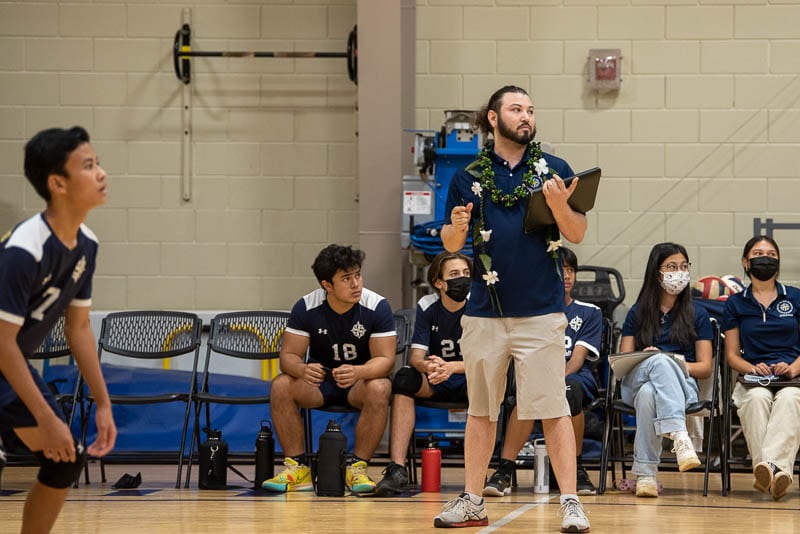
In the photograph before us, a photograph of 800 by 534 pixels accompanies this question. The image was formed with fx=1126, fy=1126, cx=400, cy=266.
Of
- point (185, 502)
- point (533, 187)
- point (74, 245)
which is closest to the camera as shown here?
point (74, 245)

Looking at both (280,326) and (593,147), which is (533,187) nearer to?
(280,326)

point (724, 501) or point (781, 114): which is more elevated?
point (781, 114)

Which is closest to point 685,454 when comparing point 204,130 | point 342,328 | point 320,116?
point 342,328

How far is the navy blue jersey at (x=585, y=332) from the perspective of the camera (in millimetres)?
5797

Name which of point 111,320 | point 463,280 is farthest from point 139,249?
point 463,280

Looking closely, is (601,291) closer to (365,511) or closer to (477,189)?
(365,511)

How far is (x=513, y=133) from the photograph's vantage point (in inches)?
163

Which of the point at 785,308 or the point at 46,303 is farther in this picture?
the point at 785,308

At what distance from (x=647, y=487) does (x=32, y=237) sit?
11.1 ft

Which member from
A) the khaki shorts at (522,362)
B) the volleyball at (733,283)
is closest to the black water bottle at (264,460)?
the khaki shorts at (522,362)

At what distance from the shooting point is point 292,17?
7727 mm

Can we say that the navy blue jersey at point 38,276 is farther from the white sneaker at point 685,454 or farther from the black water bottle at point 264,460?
the white sneaker at point 685,454

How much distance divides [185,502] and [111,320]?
167 cm

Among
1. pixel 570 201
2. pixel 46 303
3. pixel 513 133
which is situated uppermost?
pixel 513 133
